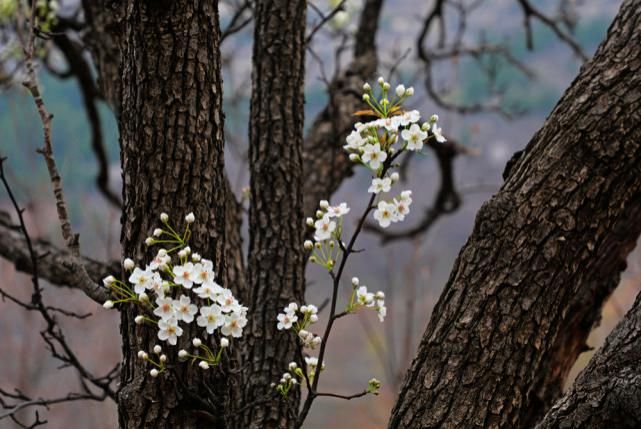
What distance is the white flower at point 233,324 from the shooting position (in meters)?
1.21

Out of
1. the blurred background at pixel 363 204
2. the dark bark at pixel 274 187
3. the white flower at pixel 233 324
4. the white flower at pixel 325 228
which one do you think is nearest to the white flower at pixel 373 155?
the white flower at pixel 325 228

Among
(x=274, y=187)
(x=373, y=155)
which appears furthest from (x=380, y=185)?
(x=274, y=187)

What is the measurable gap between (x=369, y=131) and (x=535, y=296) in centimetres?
47

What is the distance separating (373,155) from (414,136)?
7cm

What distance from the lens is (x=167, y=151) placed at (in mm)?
1325

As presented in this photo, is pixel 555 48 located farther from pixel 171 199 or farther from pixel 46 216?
pixel 171 199

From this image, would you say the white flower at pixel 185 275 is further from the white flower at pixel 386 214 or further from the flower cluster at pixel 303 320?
the white flower at pixel 386 214

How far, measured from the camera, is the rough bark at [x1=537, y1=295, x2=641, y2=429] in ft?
3.59

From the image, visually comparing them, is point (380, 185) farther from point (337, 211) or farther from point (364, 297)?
point (364, 297)

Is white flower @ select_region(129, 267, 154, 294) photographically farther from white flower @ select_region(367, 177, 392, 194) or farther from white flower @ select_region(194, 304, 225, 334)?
white flower @ select_region(367, 177, 392, 194)

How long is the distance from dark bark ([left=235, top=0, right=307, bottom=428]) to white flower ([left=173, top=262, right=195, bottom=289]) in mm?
679

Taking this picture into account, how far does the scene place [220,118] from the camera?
1397 millimetres

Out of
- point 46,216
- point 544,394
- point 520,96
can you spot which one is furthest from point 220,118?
point 520,96

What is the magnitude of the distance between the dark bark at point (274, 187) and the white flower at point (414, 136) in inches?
34.1
